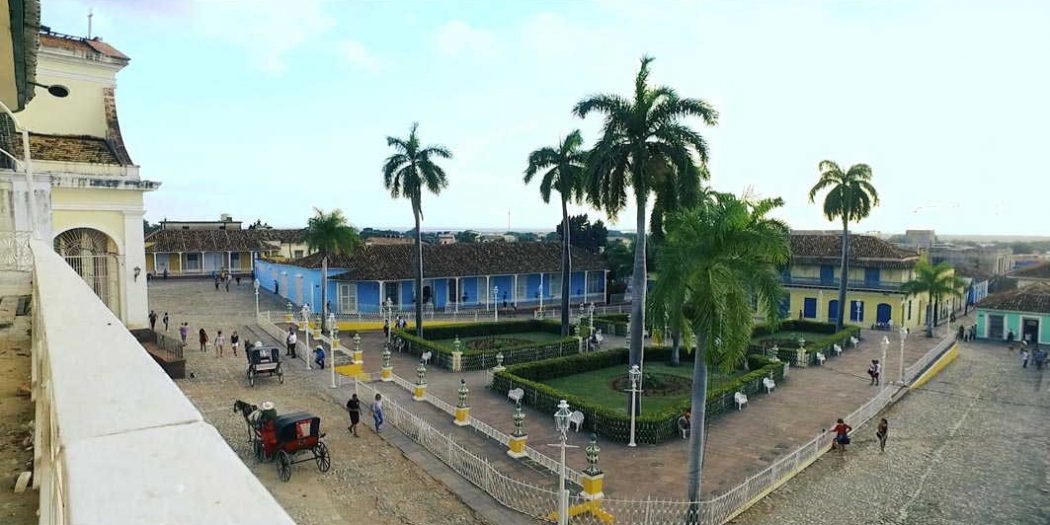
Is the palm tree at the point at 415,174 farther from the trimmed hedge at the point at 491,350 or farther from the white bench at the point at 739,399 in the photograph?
the white bench at the point at 739,399

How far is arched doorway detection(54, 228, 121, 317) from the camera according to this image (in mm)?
21394

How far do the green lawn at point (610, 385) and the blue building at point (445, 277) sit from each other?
47.5 feet

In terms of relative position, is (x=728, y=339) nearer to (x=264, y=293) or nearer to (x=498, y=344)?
(x=498, y=344)

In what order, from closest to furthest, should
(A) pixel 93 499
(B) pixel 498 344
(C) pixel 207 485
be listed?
(A) pixel 93 499 < (C) pixel 207 485 < (B) pixel 498 344

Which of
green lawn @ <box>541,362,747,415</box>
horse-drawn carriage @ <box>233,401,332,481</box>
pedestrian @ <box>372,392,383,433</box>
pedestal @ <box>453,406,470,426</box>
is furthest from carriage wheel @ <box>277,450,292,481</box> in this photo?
green lawn @ <box>541,362,747,415</box>

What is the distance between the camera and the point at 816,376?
25.0m

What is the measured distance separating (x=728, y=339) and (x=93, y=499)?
11.3 m

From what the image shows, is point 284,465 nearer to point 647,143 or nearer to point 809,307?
point 647,143

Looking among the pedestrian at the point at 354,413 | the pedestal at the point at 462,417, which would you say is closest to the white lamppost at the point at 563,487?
the pedestal at the point at 462,417

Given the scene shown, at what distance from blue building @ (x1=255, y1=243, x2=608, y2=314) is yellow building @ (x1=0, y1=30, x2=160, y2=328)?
41.8ft

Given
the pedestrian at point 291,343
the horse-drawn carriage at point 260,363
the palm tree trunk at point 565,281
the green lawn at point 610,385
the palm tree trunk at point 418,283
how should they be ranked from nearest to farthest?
the horse-drawn carriage at point 260,363
the green lawn at point 610,385
the pedestrian at point 291,343
the palm tree trunk at point 418,283
the palm tree trunk at point 565,281

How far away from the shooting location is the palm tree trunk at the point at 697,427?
39.6 feet

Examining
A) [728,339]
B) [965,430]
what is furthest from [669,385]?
[728,339]

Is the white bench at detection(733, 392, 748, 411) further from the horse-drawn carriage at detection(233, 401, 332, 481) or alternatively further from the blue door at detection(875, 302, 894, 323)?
the blue door at detection(875, 302, 894, 323)
